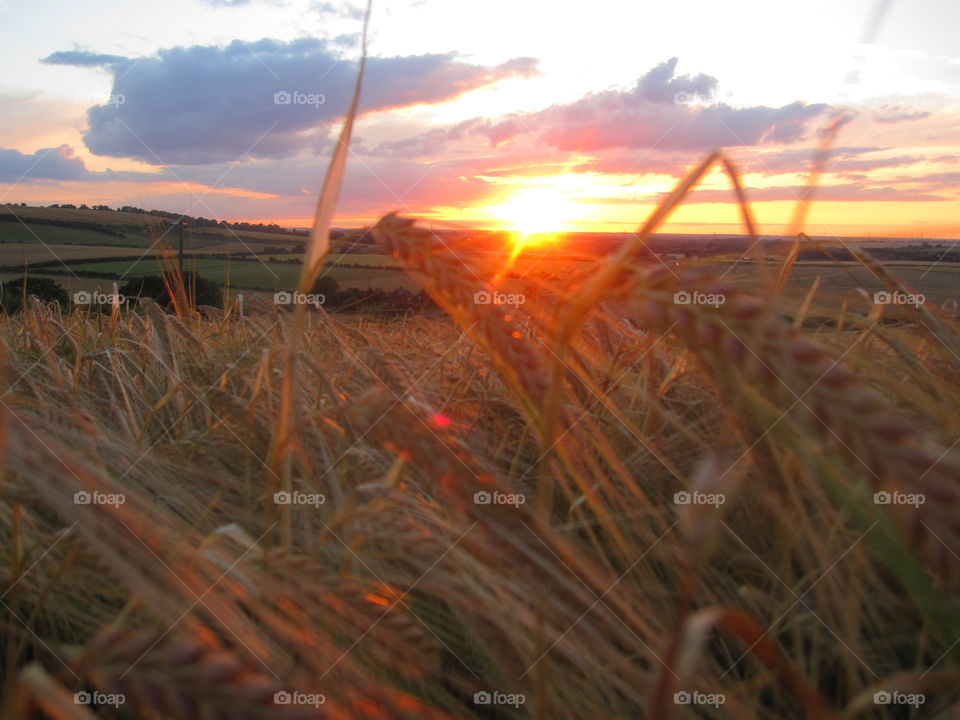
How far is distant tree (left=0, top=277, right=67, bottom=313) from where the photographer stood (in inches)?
223

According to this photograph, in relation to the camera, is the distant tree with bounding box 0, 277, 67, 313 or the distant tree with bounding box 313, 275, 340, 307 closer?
the distant tree with bounding box 313, 275, 340, 307

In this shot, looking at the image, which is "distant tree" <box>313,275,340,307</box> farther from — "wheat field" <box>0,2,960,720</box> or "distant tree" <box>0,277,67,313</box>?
"wheat field" <box>0,2,960,720</box>

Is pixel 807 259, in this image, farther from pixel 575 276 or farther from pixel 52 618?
pixel 52 618

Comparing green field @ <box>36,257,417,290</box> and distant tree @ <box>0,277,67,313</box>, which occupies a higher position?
green field @ <box>36,257,417,290</box>

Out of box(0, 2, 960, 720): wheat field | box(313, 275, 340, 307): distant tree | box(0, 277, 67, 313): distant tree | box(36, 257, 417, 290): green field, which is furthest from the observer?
box(0, 277, 67, 313): distant tree

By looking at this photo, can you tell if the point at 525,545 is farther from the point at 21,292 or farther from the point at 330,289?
the point at 21,292

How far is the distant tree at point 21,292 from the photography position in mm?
5668

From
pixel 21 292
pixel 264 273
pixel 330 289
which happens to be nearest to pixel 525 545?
pixel 264 273

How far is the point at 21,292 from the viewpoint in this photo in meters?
6.45

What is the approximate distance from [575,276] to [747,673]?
910 millimetres

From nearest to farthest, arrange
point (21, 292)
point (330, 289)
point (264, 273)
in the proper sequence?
point (264, 273)
point (330, 289)
point (21, 292)

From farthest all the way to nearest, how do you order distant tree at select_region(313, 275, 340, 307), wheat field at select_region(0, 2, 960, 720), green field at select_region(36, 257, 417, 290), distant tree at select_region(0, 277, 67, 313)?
distant tree at select_region(0, 277, 67, 313), distant tree at select_region(313, 275, 340, 307), green field at select_region(36, 257, 417, 290), wheat field at select_region(0, 2, 960, 720)

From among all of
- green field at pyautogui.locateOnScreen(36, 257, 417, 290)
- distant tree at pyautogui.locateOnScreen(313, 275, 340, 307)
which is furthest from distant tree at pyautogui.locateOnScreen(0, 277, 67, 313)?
distant tree at pyautogui.locateOnScreen(313, 275, 340, 307)

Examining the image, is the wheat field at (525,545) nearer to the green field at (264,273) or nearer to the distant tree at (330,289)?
the green field at (264,273)
